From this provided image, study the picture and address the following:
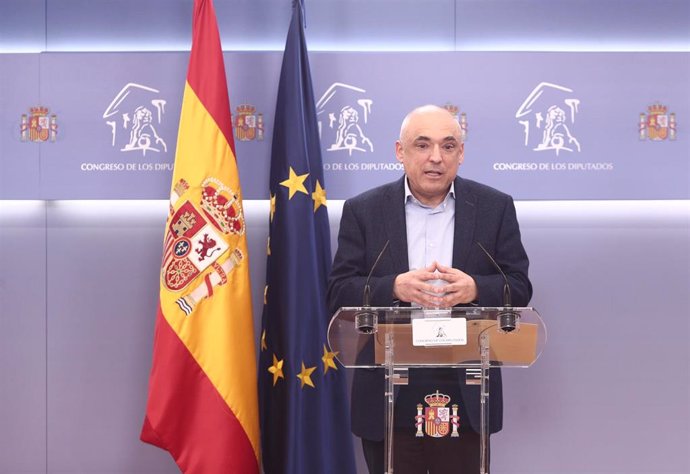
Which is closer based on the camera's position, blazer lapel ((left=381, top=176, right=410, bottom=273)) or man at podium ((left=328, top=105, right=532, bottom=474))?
man at podium ((left=328, top=105, right=532, bottom=474))

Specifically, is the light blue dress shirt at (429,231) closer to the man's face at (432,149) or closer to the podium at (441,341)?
the man's face at (432,149)

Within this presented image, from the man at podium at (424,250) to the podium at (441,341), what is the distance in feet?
0.56

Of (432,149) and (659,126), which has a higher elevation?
(659,126)

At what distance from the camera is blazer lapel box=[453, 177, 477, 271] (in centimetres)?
235

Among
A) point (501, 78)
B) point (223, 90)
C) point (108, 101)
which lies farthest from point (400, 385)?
point (108, 101)

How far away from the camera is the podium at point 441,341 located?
1862 mm

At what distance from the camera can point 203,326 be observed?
3.32 m

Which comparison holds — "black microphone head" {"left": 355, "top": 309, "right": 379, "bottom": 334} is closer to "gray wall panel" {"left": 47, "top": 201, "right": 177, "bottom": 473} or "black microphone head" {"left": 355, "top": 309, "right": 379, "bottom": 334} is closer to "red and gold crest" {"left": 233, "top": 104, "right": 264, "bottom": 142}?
"red and gold crest" {"left": 233, "top": 104, "right": 264, "bottom": 142}

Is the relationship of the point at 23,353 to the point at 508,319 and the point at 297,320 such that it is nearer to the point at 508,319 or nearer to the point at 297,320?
the point at 297,320

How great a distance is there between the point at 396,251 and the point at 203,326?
1.29m

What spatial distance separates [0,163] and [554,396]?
3.02 meters

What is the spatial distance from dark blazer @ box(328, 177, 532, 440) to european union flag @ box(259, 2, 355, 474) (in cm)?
94

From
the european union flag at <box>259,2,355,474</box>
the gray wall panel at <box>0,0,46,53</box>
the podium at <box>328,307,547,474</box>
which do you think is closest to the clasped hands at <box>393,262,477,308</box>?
the podium at <box>328,307,547,474</box>

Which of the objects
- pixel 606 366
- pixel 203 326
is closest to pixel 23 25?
pixel 203 326
